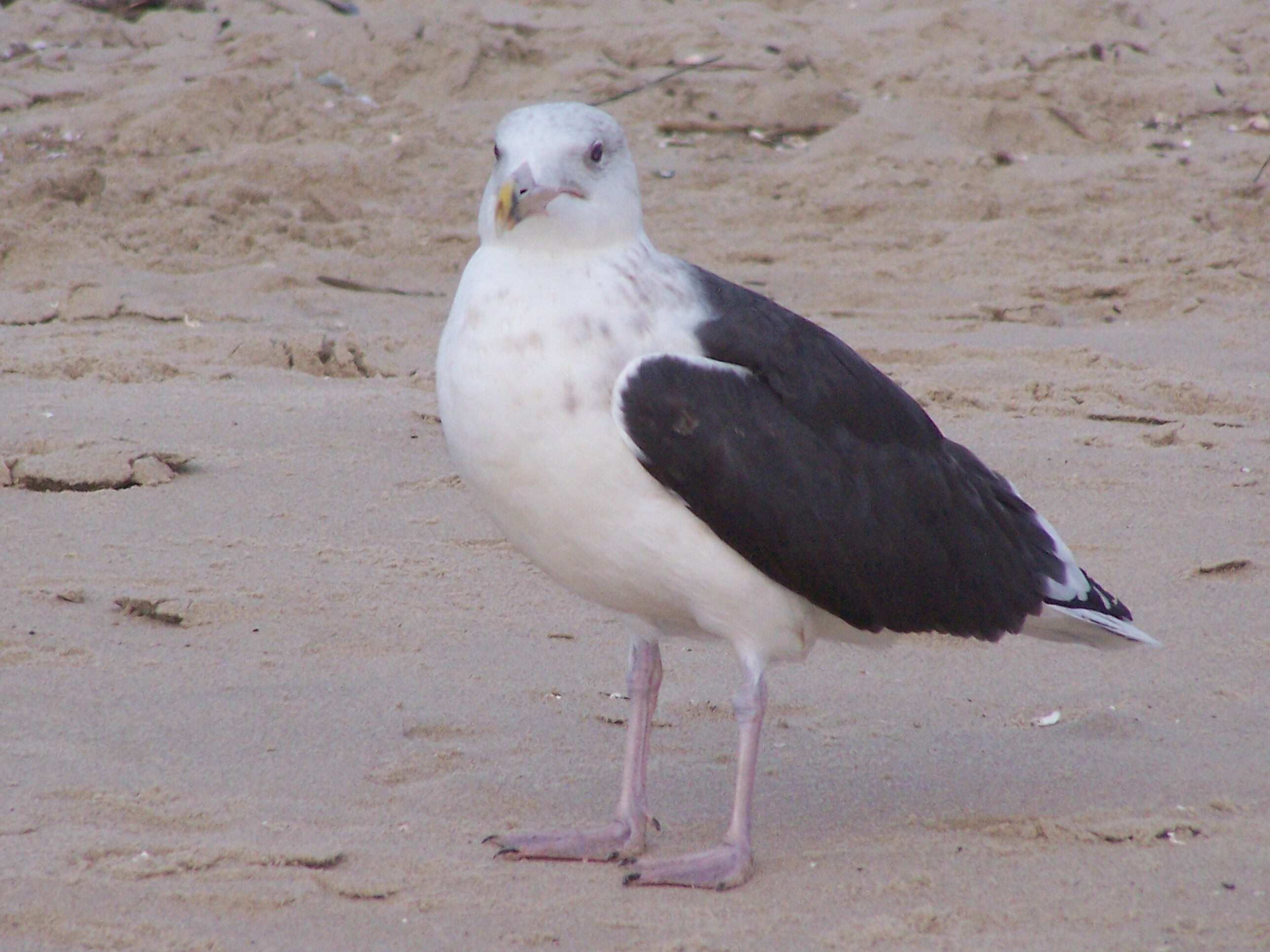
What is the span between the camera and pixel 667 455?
125 inches

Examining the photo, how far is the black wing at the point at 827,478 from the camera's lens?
324cm

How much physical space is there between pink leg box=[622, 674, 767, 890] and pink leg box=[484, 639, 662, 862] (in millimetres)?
69

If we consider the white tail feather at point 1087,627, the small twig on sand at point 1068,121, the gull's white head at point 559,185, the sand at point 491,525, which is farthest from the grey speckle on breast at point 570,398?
the small twig on sand at point 1068,121

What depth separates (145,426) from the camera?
18.0 ft

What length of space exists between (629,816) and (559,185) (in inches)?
50.9

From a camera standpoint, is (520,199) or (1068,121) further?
(1068,121)

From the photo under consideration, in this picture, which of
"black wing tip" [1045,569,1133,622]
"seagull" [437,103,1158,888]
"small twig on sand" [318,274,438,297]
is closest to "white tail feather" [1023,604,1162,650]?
"black wing tip" [1045,569,1133,622]

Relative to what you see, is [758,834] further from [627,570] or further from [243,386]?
[243,386]

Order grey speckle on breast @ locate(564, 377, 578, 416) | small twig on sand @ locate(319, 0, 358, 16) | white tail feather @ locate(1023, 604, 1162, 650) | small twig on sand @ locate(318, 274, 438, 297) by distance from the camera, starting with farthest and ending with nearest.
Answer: small twig on sand @ locate(319, 0, 358, 16)
small twig on sand @ locate(318, 274, 438, 297)
white tail feather @ locate(1023, 604, 1162, 650)
grey speckle on breast @ locate(564, 377, 578, 416)

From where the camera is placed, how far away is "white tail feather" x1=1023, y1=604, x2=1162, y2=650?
3711 millimetres

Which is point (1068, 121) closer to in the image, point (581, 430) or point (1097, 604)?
point (1097, 604)

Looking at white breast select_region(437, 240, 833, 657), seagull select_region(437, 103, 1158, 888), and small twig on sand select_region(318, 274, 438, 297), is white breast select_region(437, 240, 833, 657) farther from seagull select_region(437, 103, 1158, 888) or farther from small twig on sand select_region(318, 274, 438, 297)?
small twig on sand select_region(318, 274, 438, 297)

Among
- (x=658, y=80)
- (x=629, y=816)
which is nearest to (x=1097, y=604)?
(x=629, y=816)

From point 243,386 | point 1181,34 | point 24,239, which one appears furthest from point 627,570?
point 1181,34
